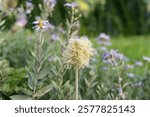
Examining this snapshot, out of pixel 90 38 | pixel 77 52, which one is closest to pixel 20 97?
pixel 77 52

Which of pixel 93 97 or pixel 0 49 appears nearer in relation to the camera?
pixel 93 97

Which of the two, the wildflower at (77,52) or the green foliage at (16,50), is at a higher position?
the wildflower at (77,52)

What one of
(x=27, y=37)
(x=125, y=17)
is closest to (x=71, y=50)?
(x=27, y=37)

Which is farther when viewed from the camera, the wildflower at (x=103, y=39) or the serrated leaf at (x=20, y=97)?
the wildflower at (x=103, y=39)

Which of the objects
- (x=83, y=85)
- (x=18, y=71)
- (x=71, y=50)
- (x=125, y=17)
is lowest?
(x=125, y=17)

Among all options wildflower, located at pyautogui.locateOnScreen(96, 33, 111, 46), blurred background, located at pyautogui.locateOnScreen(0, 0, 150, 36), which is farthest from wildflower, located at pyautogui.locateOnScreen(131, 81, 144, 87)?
blurred background, located at pyautogui.locateOnScreen(0, 0, 150, 36)

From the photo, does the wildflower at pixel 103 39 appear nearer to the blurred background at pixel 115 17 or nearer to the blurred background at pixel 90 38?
the blurred background at pixel 90 38

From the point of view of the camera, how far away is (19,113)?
3.27m

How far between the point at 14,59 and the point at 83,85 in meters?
0.87

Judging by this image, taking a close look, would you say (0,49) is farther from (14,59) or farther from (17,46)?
(17,46)

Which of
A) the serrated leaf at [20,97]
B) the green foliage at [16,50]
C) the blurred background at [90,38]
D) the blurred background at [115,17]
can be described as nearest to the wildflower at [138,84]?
the blurred background at [90,38]

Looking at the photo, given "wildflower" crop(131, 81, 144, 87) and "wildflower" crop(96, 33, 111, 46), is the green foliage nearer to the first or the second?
"wildflower" crop(96, 33, 111, 46)

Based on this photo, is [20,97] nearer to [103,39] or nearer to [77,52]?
[77,52]

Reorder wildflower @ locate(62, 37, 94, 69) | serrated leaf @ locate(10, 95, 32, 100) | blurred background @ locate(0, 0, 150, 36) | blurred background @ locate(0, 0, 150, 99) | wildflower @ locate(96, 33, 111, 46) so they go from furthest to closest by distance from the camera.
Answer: blurred background @ locate(0, 0, 150, 36)
wildflower @ locate(96, 33, 111, 46)
blurred background @ locate(0, 0, 150, 99)
serrated leaf @ locate(10, 95, 32, 100)
wildflower @ locate(62, 37, 94, 69)
